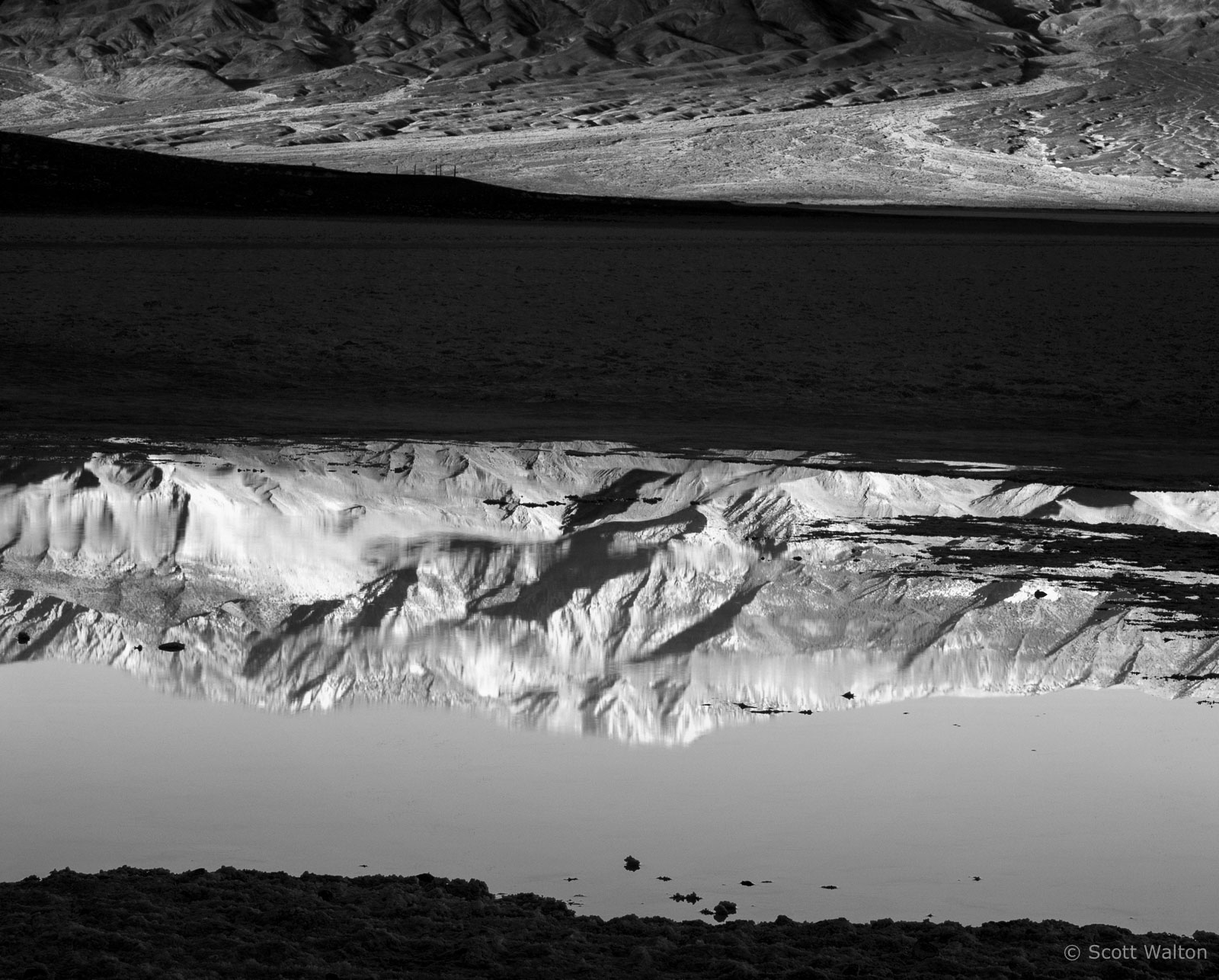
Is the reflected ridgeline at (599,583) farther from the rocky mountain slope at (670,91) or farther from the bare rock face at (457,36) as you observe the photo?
the bare rock face at (457,36)

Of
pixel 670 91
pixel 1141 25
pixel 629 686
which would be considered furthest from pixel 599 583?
pixel 1141 25

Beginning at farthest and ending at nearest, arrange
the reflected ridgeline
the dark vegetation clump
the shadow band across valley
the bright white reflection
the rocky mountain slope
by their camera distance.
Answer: the rocky mountain slope < the shadow band across valley < the reflected ridgeline < the bright white reflection < the dark vegetation clump

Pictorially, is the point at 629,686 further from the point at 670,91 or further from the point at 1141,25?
the point at 1141,25

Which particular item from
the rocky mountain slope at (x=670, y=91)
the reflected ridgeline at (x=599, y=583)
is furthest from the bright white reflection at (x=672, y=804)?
the rocky mountain slope at (x=670, y=91)

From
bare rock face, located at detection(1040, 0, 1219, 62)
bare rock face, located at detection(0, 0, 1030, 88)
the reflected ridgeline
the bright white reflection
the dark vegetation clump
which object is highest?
the dark vegetation clump

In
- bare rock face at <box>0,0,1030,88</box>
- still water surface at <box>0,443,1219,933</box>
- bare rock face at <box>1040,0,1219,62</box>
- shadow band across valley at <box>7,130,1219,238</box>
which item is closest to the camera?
still water surface at <box>0,443,1219,933</box>

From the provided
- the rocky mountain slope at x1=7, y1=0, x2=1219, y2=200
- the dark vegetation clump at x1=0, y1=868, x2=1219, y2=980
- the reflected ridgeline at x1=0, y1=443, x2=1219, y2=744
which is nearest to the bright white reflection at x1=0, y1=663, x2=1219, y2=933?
the dark vegetation clump at x1=0, y1=868, x2=1219, y2=980

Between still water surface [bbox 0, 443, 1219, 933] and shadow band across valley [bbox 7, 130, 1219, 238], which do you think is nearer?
still water surface [bbox 0, 443, 1219, 933]

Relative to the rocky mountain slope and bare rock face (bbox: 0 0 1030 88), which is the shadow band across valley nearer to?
the rocky mountain slope
